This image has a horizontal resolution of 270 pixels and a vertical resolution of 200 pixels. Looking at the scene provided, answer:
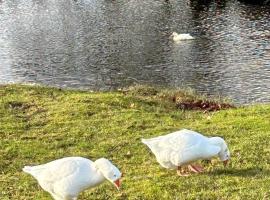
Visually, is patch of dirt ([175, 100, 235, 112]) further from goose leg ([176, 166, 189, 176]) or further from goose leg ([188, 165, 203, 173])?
goose leg ([176, 166, 189, 176])

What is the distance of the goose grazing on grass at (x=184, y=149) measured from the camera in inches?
424

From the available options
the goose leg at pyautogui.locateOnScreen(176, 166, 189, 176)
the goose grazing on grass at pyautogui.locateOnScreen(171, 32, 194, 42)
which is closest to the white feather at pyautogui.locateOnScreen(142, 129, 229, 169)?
the goose leg at pyautogui.locateOnScreen(176, 166, 189, 176)

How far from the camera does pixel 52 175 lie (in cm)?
985

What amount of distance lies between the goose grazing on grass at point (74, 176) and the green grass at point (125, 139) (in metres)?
1.01

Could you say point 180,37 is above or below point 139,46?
above

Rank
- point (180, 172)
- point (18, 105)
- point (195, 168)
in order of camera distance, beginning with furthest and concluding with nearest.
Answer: point (18, 105)
point (195, 168)
point (180, 172)

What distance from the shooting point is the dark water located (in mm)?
33812

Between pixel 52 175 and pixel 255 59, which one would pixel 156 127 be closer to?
pixel 52 175

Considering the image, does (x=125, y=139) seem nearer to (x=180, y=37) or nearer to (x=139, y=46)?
(x=139, y=46)

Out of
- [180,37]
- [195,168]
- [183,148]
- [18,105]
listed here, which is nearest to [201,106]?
[18,105]

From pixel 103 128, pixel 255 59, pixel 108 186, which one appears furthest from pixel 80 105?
pixel 255 59

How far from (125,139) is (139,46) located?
2810 centimetres

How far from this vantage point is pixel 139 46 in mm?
42781

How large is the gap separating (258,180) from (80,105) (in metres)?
10.2
